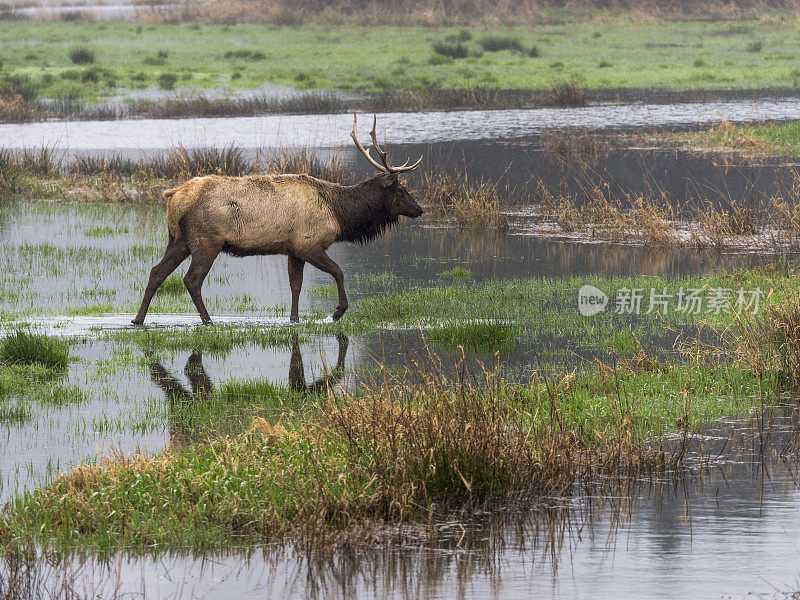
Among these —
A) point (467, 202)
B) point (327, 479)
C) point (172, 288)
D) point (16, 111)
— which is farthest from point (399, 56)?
point (327, 479)

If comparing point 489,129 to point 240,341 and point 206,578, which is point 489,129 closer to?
point 240,341

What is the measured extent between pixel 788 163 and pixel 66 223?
1580 centimetres

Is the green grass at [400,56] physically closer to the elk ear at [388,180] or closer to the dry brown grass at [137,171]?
the dry brown grass at [137,171]

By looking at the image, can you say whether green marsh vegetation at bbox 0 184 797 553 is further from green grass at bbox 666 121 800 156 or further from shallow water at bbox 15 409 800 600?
green grass at bbox 666 121 800 156

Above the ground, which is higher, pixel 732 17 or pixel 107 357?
pixel 732 17

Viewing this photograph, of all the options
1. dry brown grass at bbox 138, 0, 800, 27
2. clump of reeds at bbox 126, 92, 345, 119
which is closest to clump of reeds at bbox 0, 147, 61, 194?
clump of reeds at bbox 126, 92, 345, 119

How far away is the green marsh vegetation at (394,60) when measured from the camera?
152ft

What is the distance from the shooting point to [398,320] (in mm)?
13633

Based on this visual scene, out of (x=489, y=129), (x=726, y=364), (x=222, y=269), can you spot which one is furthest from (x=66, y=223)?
(x=489, y=129)

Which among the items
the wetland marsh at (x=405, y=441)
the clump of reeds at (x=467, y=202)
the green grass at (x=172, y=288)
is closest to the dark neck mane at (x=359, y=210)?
the wetland marsh at (x=405, y=441)

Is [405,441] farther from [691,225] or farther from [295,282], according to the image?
[691,225]

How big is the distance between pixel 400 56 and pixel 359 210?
4585 cm

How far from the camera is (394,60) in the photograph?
190 ft

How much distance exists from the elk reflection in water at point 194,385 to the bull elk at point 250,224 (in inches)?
54.2
